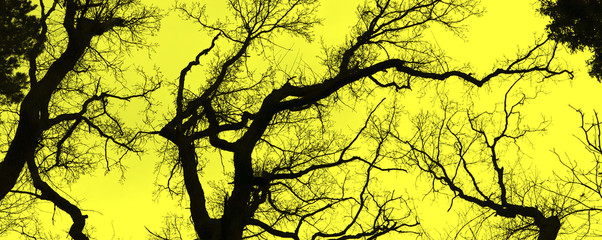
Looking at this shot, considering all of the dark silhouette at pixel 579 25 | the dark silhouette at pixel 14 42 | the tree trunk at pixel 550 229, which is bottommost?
the tree trunk at pixel 550 229

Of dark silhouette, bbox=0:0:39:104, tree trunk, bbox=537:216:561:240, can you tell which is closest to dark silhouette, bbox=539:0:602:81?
tree trunk, bbox=537:216:561:240

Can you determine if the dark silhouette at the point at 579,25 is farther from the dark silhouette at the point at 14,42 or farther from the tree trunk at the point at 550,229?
the dark silhouette at the point at 14,42

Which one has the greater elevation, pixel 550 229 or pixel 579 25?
pixel 579 25

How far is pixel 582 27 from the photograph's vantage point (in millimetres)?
16266

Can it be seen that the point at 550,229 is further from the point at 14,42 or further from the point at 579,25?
the point at 14,42

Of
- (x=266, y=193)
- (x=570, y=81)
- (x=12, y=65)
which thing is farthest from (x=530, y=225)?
(x=12, y=65)

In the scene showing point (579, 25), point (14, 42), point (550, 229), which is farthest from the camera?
point (14, 42)

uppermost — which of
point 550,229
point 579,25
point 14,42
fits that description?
point 14,42

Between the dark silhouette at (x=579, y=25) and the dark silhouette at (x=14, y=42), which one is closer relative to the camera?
the dark silhouette at (x=579, y=25)

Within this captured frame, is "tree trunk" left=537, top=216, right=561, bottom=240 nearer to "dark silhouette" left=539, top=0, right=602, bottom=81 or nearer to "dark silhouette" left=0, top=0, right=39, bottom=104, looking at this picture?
"dark silhouette" left=539, top=0, right=602, bottom=81

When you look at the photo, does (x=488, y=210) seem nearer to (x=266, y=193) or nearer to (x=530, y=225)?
(x=530, y=225)

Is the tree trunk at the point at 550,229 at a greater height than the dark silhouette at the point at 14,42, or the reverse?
the dark silhouette at the point at 14,42

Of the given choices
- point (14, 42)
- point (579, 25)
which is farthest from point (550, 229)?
point (14, 42)

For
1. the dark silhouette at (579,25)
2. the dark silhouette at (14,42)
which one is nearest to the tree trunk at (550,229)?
the dark silhouette at (579,25)
